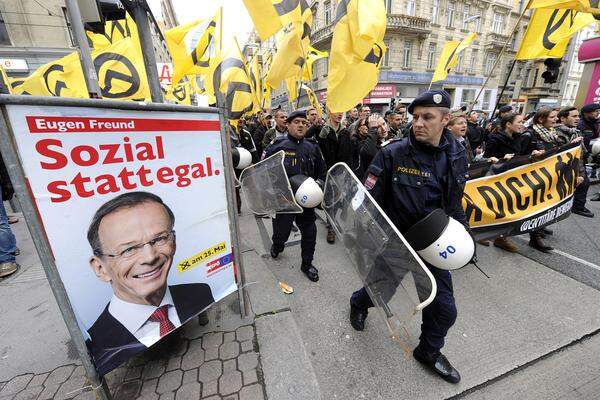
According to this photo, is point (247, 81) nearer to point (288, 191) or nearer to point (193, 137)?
point (288, 191)

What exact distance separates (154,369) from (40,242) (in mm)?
1267

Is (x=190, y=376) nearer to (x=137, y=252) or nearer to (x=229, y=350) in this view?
(x=229, y=350)

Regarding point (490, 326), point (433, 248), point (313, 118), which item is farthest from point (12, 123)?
point (313, 118)

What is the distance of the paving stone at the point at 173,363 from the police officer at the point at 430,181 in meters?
1.56

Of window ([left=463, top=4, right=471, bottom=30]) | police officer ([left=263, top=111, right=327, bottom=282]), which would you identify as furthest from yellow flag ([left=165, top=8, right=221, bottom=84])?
window ([left=463, top=4, right=471, bottom=30])

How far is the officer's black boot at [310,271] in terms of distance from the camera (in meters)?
3.24

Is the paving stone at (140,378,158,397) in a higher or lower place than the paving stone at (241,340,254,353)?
higher

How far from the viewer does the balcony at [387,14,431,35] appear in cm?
2272

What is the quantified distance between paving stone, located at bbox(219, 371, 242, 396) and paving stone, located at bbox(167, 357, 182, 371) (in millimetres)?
365

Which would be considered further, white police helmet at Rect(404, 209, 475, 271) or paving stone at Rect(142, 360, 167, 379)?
paving stone at Rect(142, 360, 167, 379)

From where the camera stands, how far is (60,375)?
191 cm

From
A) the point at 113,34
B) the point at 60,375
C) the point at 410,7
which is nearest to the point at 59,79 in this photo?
the point at 113,34

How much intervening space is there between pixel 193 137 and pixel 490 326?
296 cm

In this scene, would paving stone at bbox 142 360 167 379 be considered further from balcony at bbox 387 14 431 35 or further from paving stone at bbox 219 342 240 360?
balcony at bbox 387 14 431 35
